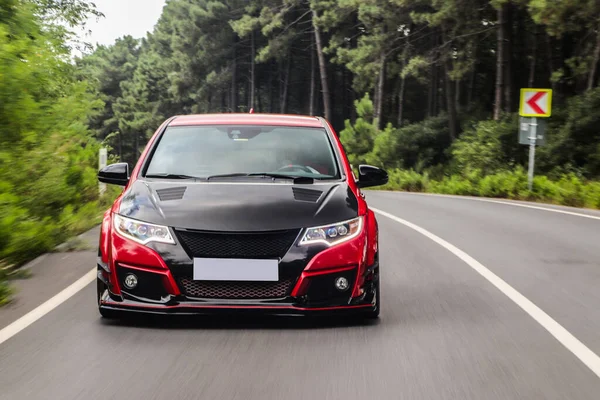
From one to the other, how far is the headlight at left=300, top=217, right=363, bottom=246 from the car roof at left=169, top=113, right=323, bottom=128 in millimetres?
1691

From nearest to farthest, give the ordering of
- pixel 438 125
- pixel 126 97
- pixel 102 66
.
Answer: pixel 438 125 → pixel 126 97 → pixel 102 66

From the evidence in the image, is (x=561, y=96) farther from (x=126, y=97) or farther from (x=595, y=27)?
(x=126, y=97)

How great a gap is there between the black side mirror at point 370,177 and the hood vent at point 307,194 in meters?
1.05

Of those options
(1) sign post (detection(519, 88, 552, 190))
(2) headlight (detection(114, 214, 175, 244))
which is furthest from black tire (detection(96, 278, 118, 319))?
(1) sign post (detection(519, 88, 552, 190))

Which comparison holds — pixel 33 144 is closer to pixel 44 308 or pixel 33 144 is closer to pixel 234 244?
pixel 44 308

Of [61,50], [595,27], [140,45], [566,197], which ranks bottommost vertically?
[566,197]

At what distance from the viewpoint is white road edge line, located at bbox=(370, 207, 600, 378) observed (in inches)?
203

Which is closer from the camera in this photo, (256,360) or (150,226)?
(256,360)

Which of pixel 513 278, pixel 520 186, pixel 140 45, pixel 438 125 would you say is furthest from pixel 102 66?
pixel 513 278

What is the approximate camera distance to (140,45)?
440 feet

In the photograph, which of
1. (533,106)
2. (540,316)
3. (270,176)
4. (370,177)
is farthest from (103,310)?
(533,106)

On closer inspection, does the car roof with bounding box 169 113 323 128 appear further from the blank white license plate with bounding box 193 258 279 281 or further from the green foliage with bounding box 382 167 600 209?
the green foliage with bounding box 382 167 600 209

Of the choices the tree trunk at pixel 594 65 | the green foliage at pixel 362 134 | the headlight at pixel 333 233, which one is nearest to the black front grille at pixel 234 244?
the headlight at pixel 333 233

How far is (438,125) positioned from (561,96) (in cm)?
914
